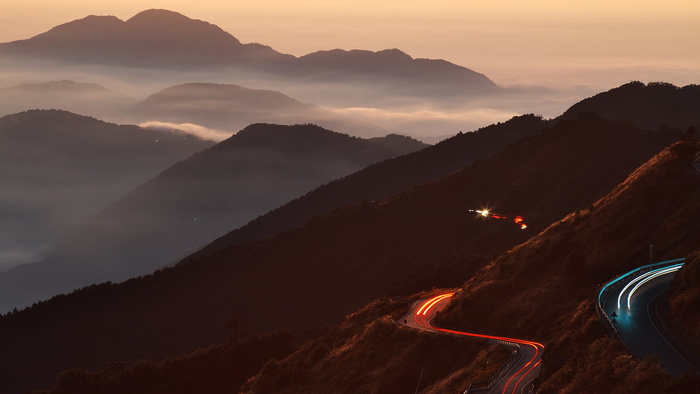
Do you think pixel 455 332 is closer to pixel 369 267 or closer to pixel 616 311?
pixel 616 311

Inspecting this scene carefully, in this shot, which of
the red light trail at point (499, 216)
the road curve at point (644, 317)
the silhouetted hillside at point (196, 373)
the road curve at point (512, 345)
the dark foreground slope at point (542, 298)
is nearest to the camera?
the road curve at point (644, 317)

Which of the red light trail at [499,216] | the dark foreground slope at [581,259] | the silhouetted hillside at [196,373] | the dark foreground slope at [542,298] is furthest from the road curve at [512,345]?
the red light trail at [499,216]

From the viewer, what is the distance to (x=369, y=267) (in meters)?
187

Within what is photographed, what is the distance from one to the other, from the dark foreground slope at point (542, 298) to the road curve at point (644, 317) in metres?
1.65

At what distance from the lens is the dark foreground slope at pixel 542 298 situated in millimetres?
69688

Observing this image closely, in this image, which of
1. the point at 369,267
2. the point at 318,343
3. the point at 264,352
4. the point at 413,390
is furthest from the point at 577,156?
the point at 413,390

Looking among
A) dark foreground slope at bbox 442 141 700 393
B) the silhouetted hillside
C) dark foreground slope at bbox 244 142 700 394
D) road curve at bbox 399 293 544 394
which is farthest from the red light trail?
road curve at bbox 399 293 544 394

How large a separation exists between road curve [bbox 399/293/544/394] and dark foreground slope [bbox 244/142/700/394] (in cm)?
150

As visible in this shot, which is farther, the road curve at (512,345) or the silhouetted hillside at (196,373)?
the silhouetted hillside at (196,373)

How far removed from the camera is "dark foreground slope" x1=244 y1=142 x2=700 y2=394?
69.7m

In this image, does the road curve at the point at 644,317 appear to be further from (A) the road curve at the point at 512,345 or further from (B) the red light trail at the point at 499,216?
(B) the red light trail at the point at 499,216

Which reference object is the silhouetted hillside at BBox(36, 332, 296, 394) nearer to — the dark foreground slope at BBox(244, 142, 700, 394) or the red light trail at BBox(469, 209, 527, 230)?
the dark foreground slope at BBox(244, 142, 700, 394)

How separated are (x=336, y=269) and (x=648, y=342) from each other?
14454 cm

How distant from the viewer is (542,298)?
250 feet
